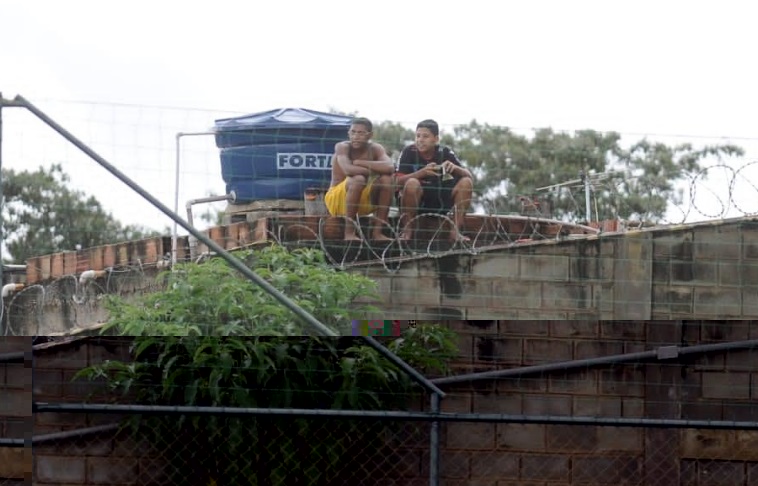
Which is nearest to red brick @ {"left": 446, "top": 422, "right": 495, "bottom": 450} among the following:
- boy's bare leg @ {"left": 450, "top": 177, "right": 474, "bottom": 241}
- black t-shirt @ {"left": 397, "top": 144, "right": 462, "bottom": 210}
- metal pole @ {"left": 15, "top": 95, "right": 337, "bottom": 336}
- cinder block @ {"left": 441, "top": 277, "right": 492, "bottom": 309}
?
cinder block @ {"left": 441, "top": 277, "right": 492, "bottom": 309}

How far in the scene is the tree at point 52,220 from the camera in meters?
5.19

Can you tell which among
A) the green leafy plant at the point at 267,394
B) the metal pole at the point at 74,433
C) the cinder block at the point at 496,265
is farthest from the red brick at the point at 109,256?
the cinder block at the point at 496,265

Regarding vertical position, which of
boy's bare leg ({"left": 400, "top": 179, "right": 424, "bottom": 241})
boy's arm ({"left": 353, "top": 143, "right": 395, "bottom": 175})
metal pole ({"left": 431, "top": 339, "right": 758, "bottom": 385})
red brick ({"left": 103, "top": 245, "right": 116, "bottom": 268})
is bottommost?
metal pole ({"left": 431, "top": 339, "right": 758, "bottom": 385})

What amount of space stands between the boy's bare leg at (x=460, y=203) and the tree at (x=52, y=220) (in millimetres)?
1180

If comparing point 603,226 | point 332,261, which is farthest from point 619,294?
point 332,261

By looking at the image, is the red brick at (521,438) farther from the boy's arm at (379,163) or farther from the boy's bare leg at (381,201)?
the boy's arm at (379,163)

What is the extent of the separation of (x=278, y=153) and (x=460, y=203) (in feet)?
2.44

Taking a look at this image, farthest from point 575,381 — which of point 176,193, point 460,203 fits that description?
point 176,193

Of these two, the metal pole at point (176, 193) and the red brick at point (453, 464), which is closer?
the metal pole at point (176, 193)

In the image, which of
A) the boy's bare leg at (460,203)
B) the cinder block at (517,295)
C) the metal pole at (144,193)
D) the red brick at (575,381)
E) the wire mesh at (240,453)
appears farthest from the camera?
the red brick at (575,381)

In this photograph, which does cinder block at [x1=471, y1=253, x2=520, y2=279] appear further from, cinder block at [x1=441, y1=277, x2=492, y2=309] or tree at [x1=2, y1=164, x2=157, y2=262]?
tree at [x1=2, y1=164, x2=157, y2=262]

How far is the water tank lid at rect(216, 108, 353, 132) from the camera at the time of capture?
17.2 ft

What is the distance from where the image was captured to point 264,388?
5672mm

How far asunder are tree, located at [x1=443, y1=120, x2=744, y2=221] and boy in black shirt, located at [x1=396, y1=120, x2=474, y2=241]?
3.2 inches
